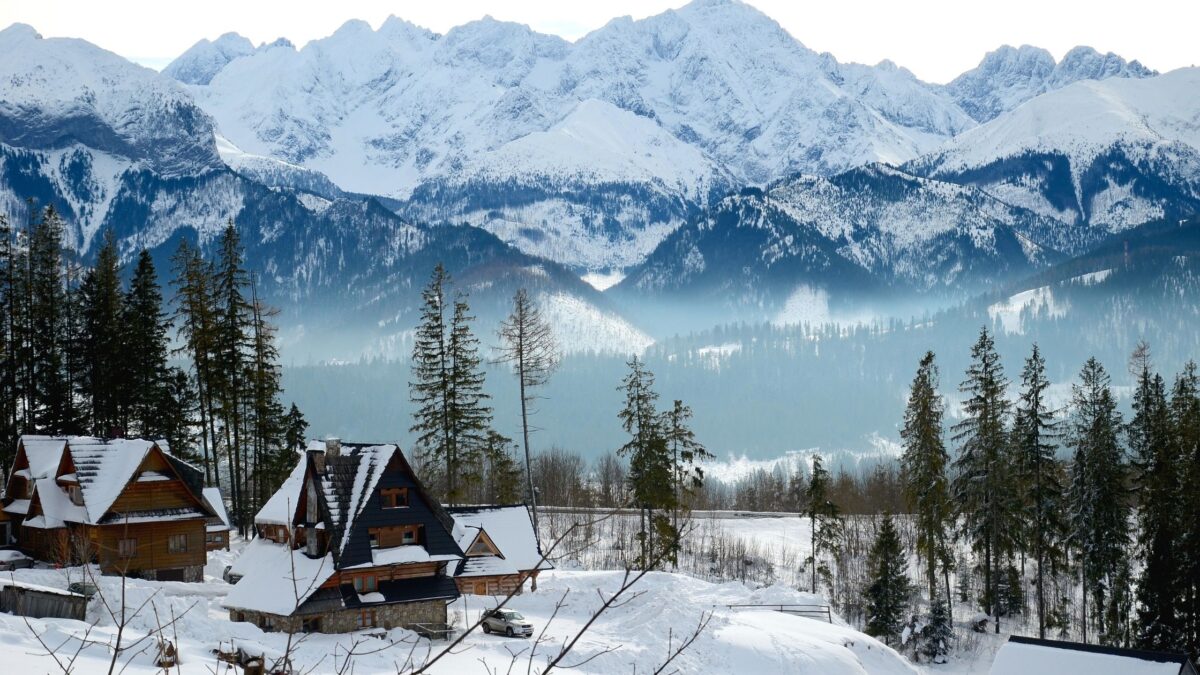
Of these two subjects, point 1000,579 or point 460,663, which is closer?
Result: point 460,663

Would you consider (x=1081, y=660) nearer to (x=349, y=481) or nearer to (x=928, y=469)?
(x=928, y=469)

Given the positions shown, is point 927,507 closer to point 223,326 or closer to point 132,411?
point 223,326

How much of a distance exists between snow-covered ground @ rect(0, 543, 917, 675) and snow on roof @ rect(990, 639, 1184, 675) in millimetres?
5870

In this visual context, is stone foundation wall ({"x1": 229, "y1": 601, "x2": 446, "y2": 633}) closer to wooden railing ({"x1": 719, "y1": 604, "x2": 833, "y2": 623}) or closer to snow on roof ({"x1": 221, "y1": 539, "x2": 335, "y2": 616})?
snow on roof ({"x1": 221, "y1": 539, "x2": 335, "y2": 616})

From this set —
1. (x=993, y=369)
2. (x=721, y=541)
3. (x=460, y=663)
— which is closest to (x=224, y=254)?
(x=460, y=663)

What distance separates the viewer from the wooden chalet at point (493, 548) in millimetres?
45406

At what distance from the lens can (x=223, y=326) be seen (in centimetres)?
5100

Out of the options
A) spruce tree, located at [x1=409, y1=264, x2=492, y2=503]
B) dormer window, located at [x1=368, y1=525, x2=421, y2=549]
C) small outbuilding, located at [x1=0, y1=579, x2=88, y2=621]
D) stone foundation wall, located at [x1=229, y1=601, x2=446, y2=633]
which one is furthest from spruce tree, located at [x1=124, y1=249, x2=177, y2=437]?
small outbuilding, located at [x1=0, y1=579, x2=88, y2=621]

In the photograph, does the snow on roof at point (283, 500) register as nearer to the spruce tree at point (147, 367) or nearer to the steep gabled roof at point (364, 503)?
the steep gabled roof at point (364, 503)

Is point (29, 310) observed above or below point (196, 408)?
above

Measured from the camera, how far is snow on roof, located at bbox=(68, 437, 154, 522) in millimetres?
39875

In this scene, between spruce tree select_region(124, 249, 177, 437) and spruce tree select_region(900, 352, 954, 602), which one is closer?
spruce tree select_region(124, 249, 177, 437)

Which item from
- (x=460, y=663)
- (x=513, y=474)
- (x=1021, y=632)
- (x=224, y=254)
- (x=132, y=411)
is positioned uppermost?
(x=224, y=254)

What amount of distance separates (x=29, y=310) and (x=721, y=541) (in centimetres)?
4033
